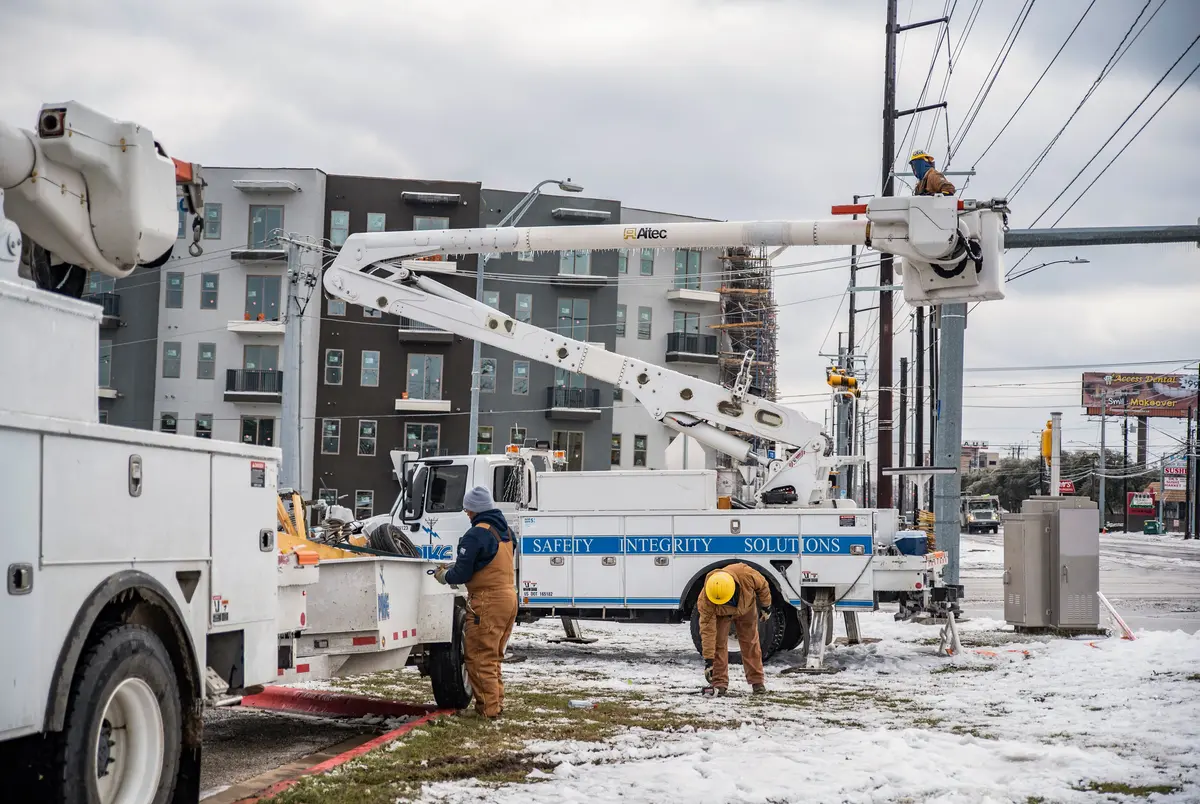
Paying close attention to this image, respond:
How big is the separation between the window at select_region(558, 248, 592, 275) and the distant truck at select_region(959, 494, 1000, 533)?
3985 centimetres

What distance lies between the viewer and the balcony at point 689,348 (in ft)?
196

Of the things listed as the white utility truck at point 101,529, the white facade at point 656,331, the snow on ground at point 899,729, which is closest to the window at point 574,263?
the white facade at point 656,331

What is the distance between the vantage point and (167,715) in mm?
6289

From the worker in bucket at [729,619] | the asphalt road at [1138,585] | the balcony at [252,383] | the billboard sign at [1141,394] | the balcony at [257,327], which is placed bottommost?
the asphalt road at [1138,585]

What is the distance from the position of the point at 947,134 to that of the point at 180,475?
2632cm

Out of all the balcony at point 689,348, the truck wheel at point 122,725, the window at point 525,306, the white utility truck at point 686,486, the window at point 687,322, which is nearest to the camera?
the truck wheel at point 122,725

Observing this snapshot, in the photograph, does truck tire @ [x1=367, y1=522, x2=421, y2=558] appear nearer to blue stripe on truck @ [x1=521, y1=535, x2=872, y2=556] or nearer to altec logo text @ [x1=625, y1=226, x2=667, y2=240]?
blue stripe on truck @ [x1=521, y1=535, x2=872, y2=556]

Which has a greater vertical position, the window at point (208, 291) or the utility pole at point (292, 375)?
the window at point (208, 291)

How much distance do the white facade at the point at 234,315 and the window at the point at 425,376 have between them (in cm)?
401

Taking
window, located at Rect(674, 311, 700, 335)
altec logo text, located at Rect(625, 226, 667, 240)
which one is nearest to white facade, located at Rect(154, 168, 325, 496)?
window, located at Rect(674, 311, 700, 335)

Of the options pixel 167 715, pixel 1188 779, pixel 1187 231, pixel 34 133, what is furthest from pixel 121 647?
pixel 1187 231

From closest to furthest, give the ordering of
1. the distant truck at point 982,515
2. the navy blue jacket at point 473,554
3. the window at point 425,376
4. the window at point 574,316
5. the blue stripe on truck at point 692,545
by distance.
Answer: the navy blue jacket at point 473,554
the blue stripe on truck at point 692,545
the window at point 425,376
the window at point 574,316
the distant truck at point 982,515

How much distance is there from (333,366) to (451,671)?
4474 cm

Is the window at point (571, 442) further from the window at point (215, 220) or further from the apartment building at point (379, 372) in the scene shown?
the window at point (215, 220)
